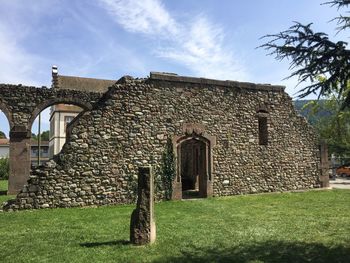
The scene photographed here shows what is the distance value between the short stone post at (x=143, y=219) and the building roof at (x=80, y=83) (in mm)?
31493

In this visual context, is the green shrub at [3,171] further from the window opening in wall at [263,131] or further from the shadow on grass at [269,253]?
the shadow on grass at [269,253]

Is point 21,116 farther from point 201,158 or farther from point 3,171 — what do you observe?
point 3,171

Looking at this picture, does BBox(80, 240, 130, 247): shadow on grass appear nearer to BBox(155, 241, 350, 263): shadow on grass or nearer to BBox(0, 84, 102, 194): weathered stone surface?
BBox(155, 241, 350, 263): shadow on grass

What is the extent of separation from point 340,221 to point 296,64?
4577 mm

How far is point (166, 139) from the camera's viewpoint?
12836 millimetres

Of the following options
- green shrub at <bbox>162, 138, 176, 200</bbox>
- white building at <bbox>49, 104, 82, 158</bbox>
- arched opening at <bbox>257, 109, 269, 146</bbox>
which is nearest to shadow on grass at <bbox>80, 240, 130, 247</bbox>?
green shrub at <bbox>162, 138, 176, 200</bbox>

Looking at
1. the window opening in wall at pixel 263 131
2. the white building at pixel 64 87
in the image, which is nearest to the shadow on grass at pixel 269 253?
the window opening in wall at pixel 263 131

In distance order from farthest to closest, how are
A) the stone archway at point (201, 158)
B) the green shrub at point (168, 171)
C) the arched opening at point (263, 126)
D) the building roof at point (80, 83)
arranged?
1. the building roof at point (80, 83)
2. the arched opening at point (263, 126)
3. the stone archway at point (201, 158)
4. the green shrub at point (168, 171)

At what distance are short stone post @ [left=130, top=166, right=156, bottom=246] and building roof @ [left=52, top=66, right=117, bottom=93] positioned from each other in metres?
31.5

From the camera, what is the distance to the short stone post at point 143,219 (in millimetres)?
6449

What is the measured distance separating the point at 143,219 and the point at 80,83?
34.8 meters

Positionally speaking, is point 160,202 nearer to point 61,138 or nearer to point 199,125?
point 199,125

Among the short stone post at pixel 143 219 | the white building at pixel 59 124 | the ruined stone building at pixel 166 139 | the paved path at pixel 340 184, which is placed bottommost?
the paved path at pixel 340 184

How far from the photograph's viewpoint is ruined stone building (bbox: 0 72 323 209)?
11477 mm
